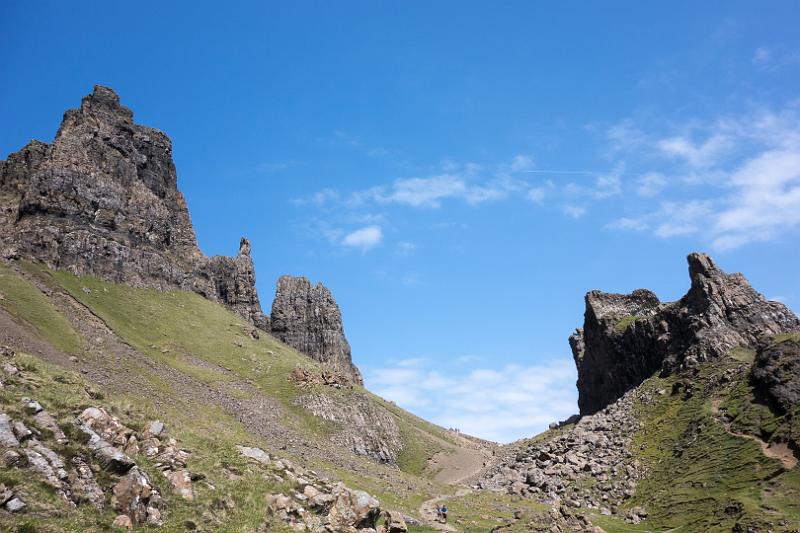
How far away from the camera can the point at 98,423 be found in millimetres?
28391

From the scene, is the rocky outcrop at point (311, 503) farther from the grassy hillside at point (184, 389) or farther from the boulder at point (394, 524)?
the boulder at point (394, 524)

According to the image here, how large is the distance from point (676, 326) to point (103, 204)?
14871 cm

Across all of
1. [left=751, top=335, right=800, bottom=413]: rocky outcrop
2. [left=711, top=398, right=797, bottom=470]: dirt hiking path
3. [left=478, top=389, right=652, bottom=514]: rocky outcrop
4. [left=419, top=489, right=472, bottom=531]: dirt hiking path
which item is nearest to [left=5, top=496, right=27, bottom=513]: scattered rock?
[left=419, top=489, right=472, bottom=531]: dirt hiking path

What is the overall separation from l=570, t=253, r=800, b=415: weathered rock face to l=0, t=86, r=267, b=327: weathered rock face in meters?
120

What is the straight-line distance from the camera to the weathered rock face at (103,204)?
128750 mm

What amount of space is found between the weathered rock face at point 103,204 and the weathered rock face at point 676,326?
120237mm

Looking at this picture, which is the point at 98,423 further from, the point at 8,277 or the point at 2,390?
the point at 8,277

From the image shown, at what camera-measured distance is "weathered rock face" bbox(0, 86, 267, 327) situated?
422 feet

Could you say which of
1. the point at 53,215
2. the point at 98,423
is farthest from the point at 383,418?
the point at 98,423

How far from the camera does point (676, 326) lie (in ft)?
364

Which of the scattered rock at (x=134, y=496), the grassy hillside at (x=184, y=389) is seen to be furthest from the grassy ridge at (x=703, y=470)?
the scattered rock at (x=134, y=496)

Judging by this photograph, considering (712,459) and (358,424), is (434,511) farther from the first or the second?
(358,424)

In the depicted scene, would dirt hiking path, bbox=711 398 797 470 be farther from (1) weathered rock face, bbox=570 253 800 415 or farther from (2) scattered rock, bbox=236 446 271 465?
(2) scattered rock, bbox=236 446 271 465

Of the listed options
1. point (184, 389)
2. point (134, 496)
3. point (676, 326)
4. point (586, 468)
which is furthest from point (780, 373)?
point (184, 389)
